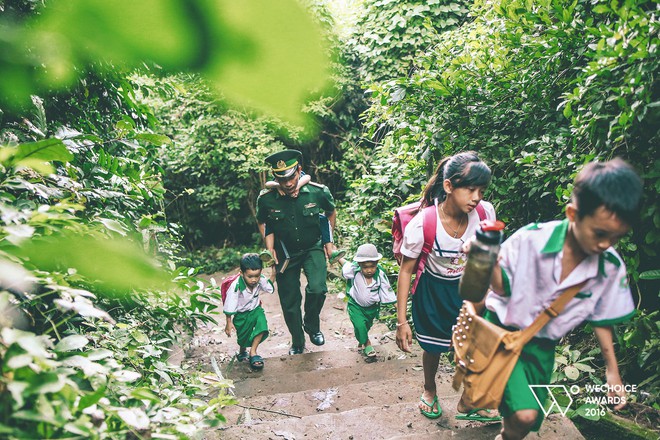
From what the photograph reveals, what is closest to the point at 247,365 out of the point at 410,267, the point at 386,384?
the point at 386,384

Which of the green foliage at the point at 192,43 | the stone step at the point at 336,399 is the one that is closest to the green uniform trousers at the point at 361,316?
the stone step at the point at 336,399

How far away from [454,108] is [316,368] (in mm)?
2495

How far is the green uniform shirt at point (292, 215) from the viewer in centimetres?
382

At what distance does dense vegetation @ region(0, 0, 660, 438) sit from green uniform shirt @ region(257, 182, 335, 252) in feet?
3.18

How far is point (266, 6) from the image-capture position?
0.39 m

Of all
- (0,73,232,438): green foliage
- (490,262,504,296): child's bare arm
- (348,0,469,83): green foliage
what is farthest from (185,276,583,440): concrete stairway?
(348,0,469,83): green foliage

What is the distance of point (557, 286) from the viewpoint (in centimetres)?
158

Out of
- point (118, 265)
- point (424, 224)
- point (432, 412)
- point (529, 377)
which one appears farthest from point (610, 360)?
point (118, 265)

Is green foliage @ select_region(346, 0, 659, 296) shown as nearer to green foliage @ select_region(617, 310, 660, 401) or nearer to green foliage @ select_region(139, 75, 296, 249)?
green foliage @ select_region(617, 310, 660, 401)

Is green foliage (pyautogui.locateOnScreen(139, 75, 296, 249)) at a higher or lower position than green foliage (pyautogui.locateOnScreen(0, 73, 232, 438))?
higher

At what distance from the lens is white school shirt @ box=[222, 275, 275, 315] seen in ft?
12.3

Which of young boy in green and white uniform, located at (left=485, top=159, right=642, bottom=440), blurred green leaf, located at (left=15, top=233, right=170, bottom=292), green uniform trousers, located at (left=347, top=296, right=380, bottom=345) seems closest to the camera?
blurred green leaf, located at (left=15, top=233, right=170, bottom=292)

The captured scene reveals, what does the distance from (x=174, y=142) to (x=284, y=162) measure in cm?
142

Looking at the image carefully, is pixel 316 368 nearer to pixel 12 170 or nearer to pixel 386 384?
pixel 386 384
